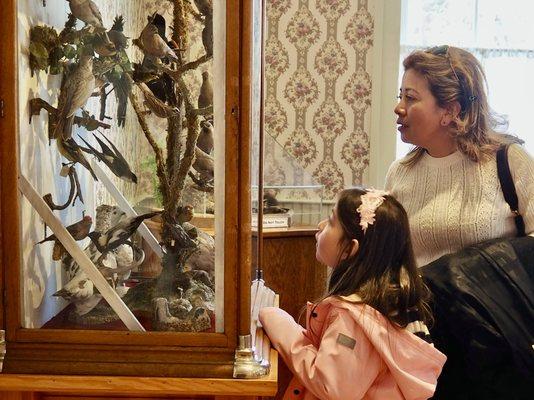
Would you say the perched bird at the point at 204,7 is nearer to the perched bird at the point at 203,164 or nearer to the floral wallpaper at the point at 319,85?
the perched bird at the point at 203,164

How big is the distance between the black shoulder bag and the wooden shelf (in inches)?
23.6

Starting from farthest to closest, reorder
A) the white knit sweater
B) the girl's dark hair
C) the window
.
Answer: the window → the white knit sweater → the girl's dark hair

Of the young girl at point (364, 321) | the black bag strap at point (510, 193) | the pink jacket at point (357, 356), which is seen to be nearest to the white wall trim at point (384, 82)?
the black bag strap at point (510, 193)

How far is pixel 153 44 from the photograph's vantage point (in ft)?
3.59

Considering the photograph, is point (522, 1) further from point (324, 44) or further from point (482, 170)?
point (482, 170)

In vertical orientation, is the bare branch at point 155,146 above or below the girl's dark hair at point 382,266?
above

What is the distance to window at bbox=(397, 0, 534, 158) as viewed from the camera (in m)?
3.71

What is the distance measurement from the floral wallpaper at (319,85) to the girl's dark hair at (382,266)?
2.30 metres

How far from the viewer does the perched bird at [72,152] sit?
1.12 metres

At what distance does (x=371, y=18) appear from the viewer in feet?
12.4

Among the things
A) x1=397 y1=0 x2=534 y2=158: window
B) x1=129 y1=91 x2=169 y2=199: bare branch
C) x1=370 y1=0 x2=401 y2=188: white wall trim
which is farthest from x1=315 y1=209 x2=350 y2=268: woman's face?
x1=397 y1=0 x2=534 y2=158: window

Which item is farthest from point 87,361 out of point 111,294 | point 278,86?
point 278,86

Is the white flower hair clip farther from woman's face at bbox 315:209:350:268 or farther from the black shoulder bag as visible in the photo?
the black shoulder bag

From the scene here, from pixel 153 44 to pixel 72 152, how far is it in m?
0.24
